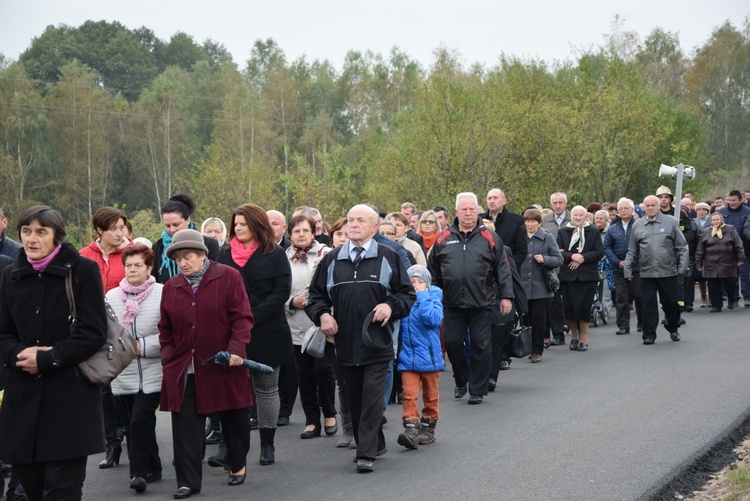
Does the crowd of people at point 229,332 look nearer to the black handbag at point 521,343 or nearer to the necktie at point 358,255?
the necktie at point 358,255

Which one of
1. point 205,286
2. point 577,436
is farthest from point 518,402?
Answer: point 205,286

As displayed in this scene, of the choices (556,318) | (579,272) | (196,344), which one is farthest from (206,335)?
(556,318)

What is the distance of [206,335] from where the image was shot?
25.7 feet

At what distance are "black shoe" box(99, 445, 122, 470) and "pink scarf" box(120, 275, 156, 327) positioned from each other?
126cm

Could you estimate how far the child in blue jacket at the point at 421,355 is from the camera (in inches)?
371

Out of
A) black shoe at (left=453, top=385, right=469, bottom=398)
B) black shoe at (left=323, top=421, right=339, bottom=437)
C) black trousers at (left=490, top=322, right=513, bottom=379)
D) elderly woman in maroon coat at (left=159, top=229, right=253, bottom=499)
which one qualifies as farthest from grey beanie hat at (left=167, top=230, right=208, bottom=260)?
black trousers at (left=490, top=322, right=513, bottom=379)

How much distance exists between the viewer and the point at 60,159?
2670 inches

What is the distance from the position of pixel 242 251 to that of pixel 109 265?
4.02 ft

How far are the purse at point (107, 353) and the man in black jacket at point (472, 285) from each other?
5.59 meters

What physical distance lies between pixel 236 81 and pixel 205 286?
276ft

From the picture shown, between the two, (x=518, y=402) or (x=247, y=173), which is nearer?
(x=518, y=402)

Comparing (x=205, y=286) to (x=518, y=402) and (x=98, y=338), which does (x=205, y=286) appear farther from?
(x=518, y=402)

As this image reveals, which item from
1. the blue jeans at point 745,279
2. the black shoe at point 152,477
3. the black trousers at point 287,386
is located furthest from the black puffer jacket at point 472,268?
the blue jeans at point 745,279

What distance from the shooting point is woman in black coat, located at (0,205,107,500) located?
237 inches
